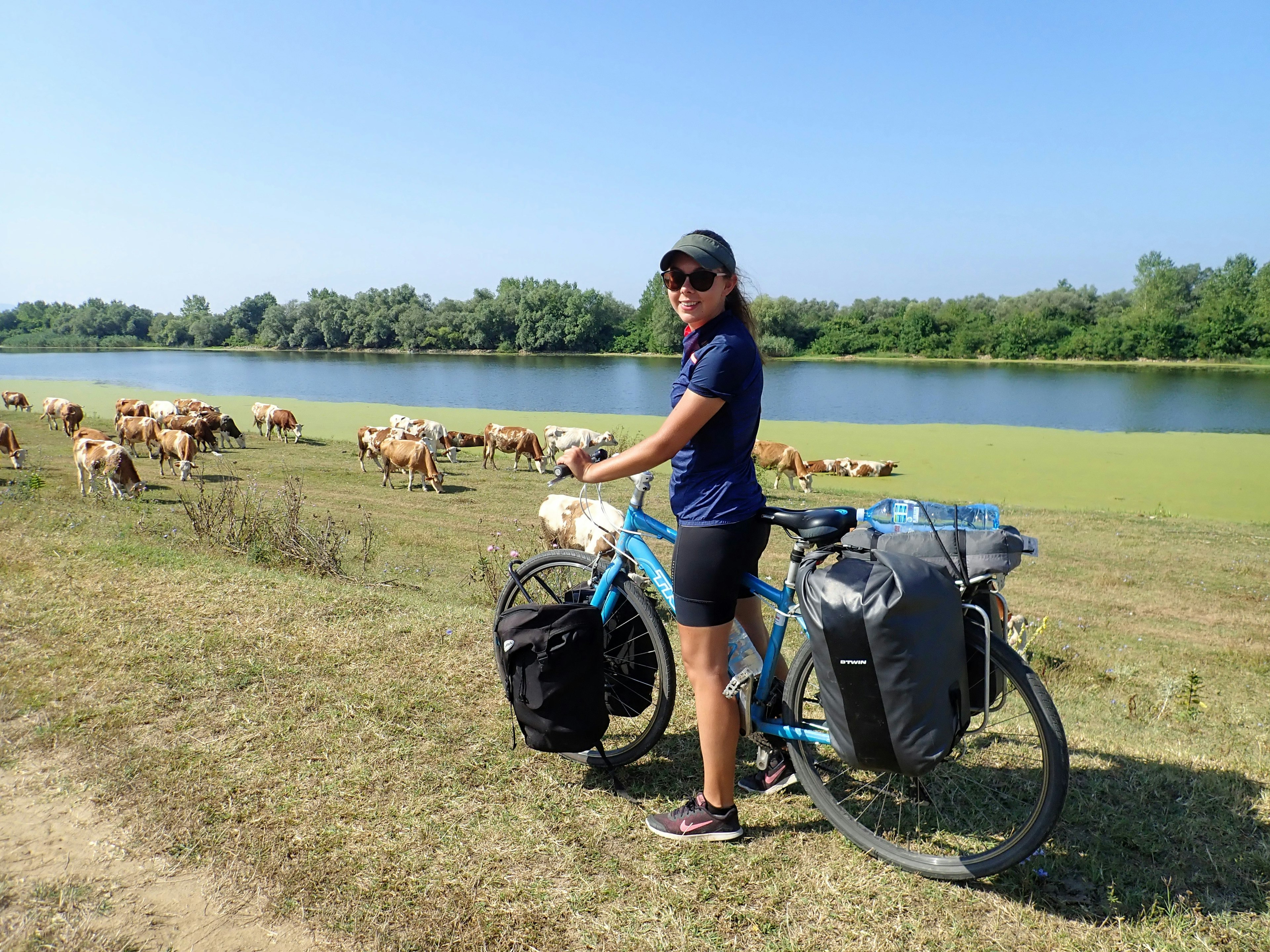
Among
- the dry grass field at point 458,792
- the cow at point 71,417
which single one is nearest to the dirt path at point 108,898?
the dry grass field at point 458,792

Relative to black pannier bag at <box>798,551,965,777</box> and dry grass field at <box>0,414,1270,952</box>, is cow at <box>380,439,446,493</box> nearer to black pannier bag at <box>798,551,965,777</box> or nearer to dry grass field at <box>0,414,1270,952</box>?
dry grass field at <box>0,414,1270,952</box>

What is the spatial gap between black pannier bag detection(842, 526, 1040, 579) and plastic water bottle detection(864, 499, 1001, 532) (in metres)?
0.03

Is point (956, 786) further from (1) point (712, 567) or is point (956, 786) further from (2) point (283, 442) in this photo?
(2) point (283, 442)

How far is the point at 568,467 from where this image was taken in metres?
2.61

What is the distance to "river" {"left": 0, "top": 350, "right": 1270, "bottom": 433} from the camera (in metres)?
35.4

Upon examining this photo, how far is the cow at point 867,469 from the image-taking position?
19.9 m

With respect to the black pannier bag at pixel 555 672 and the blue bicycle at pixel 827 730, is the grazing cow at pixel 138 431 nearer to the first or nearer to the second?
the blue bicycle at pixel 827 730

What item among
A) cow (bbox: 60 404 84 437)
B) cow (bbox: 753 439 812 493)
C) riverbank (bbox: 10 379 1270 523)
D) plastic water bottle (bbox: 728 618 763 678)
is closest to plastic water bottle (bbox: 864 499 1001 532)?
plastic water bottle (bbox: 728 618 763 678)

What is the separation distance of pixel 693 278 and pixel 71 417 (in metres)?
26.8

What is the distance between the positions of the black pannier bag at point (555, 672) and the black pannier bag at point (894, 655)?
895 mm

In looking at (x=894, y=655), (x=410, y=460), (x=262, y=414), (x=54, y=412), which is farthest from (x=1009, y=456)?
(x=54, y=412)

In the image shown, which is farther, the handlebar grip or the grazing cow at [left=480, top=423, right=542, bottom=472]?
the grazing cow at [left=480, top=423, right=542, bottom=472]

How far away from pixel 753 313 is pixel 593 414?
31631 mm

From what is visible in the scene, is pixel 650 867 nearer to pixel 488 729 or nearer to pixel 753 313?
pixel 488 729
